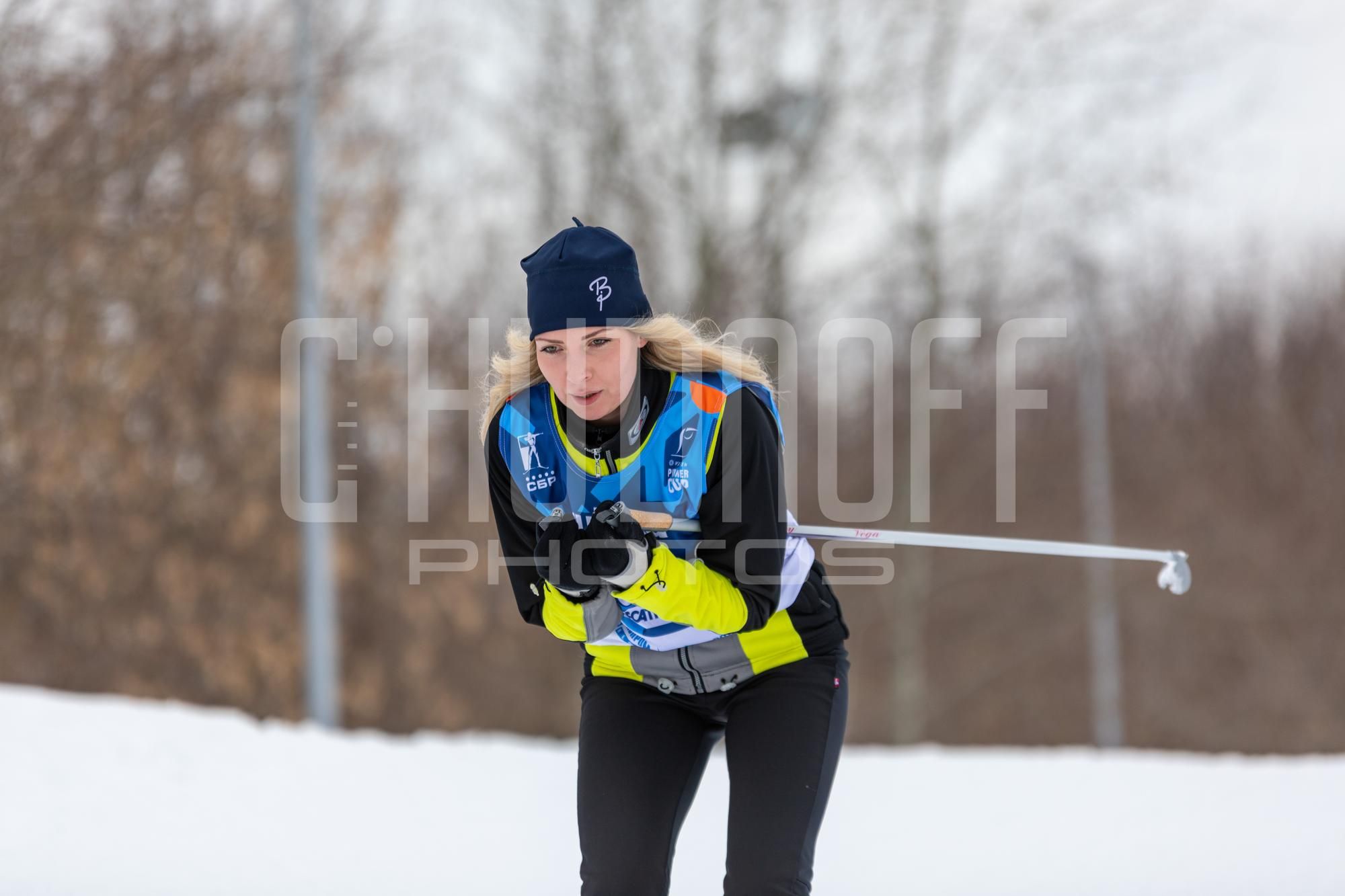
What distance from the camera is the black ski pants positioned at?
225cm

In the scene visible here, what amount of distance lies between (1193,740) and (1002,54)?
41.2ft

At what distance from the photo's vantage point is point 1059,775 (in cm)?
549

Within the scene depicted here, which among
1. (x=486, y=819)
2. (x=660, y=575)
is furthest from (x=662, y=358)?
(x=486, y=819)

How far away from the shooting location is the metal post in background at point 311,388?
28.4 feet

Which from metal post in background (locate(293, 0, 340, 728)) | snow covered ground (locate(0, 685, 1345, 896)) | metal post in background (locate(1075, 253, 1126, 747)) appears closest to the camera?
snow covered ground (locate(0, 685, 1345, 896))

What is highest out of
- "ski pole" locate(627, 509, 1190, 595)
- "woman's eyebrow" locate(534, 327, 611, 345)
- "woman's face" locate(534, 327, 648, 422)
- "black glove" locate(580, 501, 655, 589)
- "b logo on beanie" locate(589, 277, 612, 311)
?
"b logo on beanie" locate(589, 277, 612, 311)

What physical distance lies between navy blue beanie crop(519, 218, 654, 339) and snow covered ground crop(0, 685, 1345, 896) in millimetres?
2086

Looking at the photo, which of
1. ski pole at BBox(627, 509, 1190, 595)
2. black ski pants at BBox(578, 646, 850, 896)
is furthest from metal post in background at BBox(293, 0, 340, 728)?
black ski pants at BBox(578, 646, 850, 896)

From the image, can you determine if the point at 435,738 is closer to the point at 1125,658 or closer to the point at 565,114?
the point at 565,114

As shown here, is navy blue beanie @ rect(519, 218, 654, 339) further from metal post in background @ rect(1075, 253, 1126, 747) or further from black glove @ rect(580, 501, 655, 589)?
metal post in background @ rect(1075, 253, 1126, 747)

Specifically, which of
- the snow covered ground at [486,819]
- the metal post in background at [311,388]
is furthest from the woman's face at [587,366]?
the metal post in background at [311,388]

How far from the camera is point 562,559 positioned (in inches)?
83.7

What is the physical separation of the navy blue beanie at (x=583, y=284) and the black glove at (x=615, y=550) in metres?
0.36

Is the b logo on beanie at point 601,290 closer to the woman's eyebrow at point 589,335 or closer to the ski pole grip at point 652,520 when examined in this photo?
the woman's eyebrow at point 589,335
